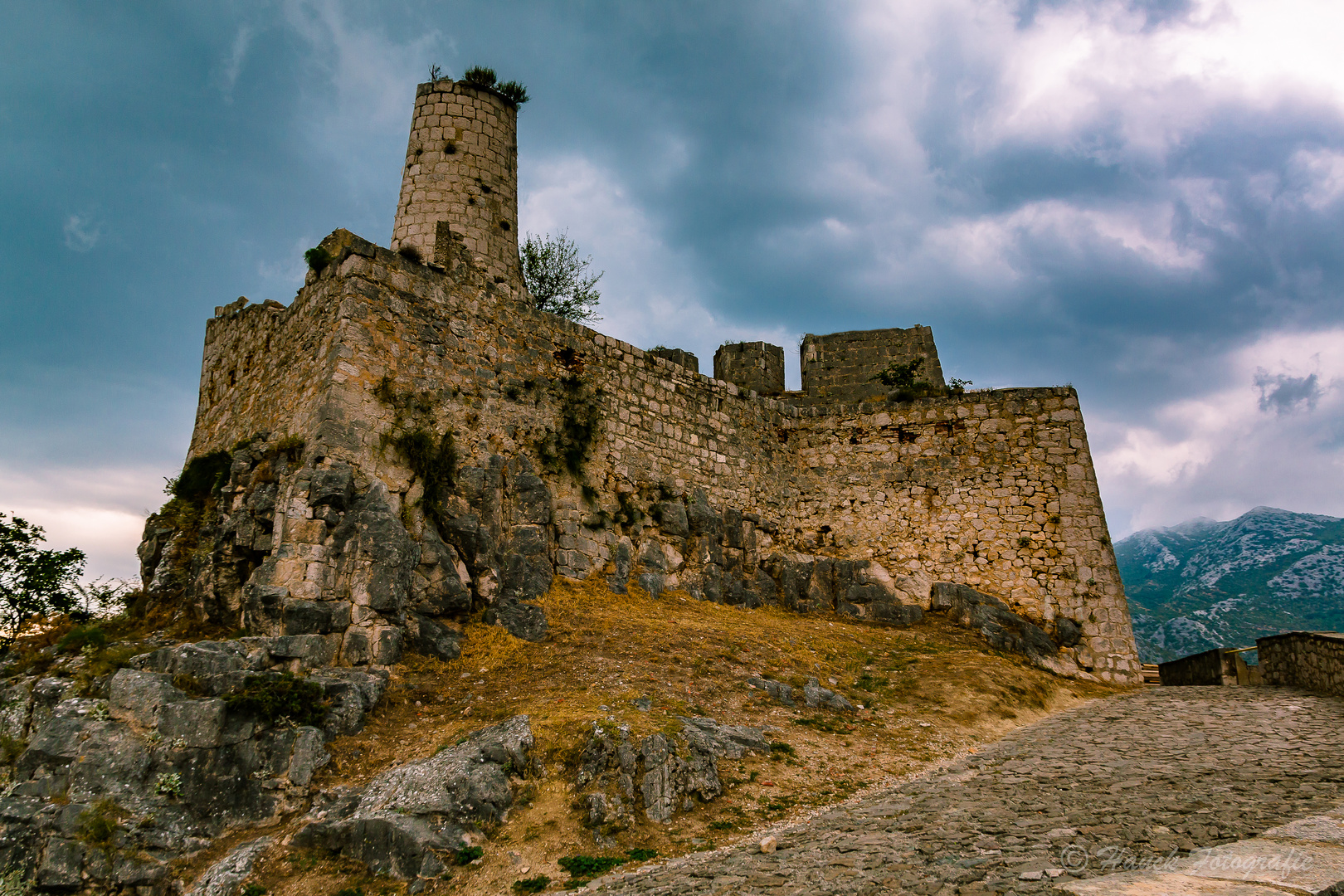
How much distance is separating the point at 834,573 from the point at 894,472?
3086mm

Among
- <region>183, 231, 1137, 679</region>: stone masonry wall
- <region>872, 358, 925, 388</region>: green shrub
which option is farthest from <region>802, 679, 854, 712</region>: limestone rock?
<region>872, 358, 925, 388</region>: green shrub

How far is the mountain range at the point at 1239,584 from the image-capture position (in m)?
72.1

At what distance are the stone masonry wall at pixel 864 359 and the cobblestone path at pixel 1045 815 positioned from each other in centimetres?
1288

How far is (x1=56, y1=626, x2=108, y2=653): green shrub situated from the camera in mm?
9680

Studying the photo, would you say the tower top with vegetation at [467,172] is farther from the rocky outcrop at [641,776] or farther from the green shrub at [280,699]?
the rocky outcrop at [641,776]

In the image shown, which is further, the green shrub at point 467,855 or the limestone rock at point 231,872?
the green shrub at point 467,855

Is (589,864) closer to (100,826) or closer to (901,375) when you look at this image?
(100,826)

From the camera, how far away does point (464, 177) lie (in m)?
17.7

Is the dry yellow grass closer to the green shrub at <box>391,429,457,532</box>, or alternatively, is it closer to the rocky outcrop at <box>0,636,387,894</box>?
the rocky outcrop at <box>0,636,387,894</box>

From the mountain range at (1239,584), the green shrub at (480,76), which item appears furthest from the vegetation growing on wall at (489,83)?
the mountain range at (1239,584)

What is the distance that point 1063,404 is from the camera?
1892 centimetres

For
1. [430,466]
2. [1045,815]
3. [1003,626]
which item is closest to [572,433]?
[430,466]

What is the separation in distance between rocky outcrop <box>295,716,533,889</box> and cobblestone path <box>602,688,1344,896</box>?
1777 millimetres

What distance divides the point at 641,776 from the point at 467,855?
1973mm
